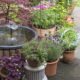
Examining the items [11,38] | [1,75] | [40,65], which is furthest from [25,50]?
[11,38]

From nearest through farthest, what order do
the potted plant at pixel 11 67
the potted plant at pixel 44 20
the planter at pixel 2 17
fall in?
the potted plant at pixel 11 67, the planter at pixel 2 17, the potted plant at pixel 44 20

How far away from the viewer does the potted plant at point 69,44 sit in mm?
4781

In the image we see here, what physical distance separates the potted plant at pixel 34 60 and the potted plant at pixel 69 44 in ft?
3.31

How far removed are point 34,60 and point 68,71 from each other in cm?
117

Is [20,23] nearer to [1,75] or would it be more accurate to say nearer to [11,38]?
[11,38]

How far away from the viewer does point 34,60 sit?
3666 mm

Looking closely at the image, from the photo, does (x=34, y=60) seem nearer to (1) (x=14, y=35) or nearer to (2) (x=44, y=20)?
(1) (x=14, y=35)

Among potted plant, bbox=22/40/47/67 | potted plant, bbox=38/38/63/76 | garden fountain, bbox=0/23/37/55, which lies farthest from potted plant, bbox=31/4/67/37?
potted plant, bbox=22/40/47/67

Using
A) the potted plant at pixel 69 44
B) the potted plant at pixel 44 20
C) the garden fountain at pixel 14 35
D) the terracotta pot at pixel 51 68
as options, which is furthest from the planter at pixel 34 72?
the potted plant at pixel 44 20

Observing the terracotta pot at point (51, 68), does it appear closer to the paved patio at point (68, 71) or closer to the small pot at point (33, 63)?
the paved patio at point (68, 71)

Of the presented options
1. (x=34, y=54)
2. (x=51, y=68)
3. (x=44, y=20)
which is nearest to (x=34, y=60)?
(x=34, y=54)

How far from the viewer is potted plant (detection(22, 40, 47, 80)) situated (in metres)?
3.69

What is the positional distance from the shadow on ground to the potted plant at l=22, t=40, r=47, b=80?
2.25 ft

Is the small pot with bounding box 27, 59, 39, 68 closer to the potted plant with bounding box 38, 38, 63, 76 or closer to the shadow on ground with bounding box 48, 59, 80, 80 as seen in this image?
the potted plant with bounding box 38, 38, 63, 76
